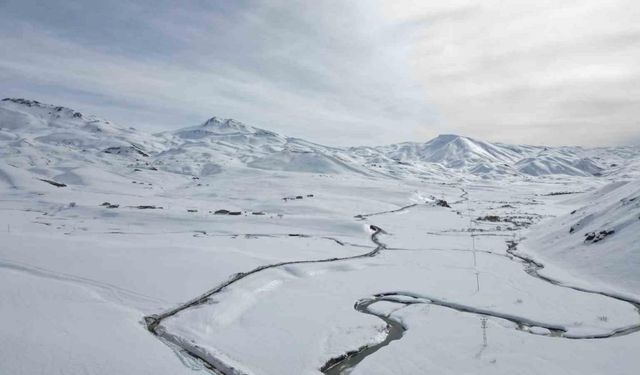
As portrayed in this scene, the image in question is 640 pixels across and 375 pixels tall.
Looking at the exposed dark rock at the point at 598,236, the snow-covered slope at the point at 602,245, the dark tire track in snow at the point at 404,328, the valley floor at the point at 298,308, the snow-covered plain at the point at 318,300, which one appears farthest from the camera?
the exposed dark rock at the point at 598,236

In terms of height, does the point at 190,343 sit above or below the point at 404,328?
below

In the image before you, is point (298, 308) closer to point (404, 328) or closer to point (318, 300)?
point (318, 300)

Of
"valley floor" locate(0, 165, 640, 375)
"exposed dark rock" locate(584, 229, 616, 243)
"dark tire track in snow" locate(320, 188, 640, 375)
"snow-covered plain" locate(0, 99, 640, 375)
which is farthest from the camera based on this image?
"exposed dark rock" locate(584, 229, 616, 243)

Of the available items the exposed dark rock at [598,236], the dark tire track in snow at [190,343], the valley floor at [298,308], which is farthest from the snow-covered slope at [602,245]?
the dark tire track in snow at [190,343]

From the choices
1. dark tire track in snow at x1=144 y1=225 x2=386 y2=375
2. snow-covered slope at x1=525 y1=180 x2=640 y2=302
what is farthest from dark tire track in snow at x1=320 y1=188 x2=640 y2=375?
dark tire track in snow at x1=144 y1=225 x2=386 y2=375

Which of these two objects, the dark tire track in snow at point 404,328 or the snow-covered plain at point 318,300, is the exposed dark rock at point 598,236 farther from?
the dark tire track in snow at point 404,328

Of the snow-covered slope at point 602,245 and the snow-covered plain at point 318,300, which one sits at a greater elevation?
the snow-covered slope at point 602,245

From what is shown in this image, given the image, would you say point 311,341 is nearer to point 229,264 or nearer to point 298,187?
point 229,264

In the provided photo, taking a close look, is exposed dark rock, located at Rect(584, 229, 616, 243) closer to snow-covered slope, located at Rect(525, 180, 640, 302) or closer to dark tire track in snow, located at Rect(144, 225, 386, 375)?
snow-covered slope, located at Rect(525, 180, 640, 302)

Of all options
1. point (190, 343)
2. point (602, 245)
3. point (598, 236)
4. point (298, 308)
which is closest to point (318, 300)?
point (298, 308)

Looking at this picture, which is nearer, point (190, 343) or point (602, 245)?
point (190, 343)
